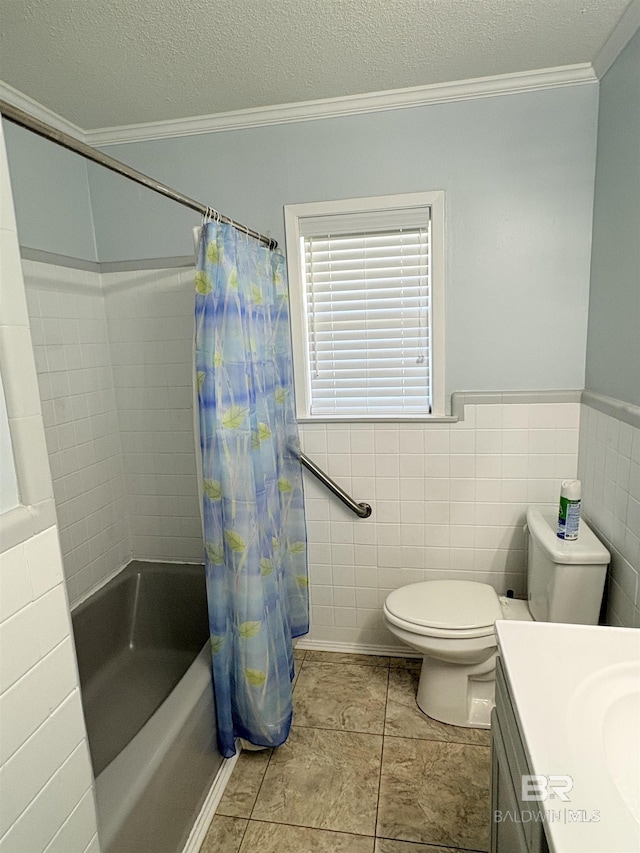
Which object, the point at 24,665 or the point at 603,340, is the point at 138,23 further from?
the point at 603,340

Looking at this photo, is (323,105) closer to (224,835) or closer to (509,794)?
(509,794)

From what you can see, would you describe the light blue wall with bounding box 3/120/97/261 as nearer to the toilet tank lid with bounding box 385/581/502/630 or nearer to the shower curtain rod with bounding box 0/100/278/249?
the shower curtain rod with bounding box 0/100/278/249

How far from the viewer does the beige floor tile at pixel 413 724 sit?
183 cm

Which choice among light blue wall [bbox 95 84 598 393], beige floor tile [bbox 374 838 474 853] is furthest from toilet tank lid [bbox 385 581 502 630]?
light blue wall [bbox 95 84 598 393]

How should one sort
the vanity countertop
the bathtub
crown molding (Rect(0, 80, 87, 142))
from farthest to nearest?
crown molding (Rect(0, 80, 87, 142)) < the bathtub < the vanity countertop

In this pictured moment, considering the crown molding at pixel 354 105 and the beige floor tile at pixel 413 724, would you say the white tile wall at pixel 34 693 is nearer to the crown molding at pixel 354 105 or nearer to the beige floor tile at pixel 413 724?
the beige floor tile at pixel 413 724

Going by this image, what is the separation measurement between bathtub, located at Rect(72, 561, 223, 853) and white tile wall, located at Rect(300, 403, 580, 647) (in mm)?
673

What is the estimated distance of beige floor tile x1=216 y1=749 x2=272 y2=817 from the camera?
1.58 m

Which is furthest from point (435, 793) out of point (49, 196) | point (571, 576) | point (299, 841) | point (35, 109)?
point (35, 109)

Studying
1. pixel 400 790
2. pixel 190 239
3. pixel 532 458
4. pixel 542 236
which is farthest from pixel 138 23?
pixel 400 790

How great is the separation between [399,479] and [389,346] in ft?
1.90

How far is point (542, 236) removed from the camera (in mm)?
1877

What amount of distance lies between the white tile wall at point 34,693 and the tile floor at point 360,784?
77 centimetres

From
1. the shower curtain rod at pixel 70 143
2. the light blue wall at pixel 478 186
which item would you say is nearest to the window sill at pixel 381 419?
the light blue wall at pixel 478 186
